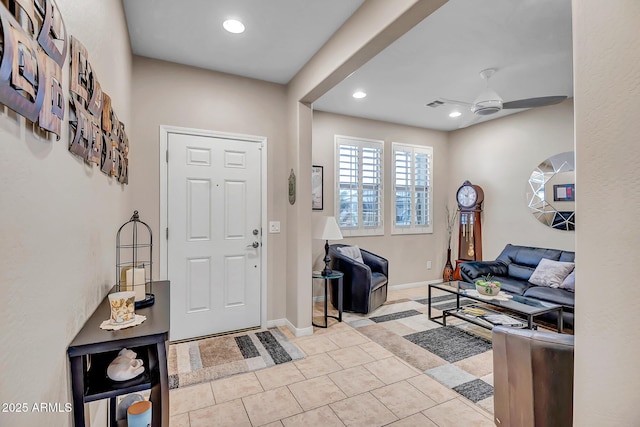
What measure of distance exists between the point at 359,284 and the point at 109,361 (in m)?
2.91

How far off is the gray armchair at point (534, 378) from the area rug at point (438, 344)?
61cm

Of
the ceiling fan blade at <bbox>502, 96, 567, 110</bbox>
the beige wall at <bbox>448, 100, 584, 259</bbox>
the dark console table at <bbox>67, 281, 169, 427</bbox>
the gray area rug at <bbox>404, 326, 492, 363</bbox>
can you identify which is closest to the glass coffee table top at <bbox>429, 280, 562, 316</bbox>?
the gray area rug at <bbox>404, 326, 492, 363</bbox>

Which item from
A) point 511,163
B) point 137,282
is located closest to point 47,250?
point 137,282

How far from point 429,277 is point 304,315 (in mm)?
3124

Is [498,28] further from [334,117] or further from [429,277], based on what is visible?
[429,277]

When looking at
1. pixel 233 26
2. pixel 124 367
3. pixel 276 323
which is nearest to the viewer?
pixel 124 367

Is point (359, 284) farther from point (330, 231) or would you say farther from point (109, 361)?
point (109, 361)

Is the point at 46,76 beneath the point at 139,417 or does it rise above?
above

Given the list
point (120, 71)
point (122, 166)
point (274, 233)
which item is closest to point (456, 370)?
point (274, 233)

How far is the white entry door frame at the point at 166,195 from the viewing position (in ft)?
9.86

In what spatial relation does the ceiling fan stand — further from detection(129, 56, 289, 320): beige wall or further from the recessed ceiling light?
the recessed ceiling light

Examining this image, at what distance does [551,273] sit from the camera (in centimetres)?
377

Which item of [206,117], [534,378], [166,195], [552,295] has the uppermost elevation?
[206,117]

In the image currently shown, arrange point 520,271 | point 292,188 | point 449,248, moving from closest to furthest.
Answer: point 292,188
point 520,271
point 449,248
